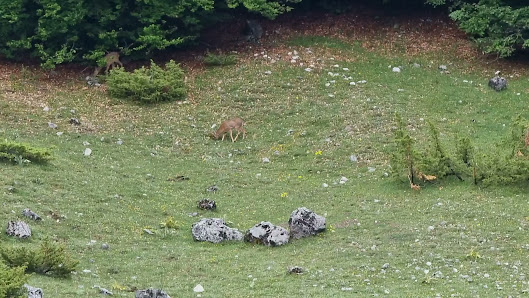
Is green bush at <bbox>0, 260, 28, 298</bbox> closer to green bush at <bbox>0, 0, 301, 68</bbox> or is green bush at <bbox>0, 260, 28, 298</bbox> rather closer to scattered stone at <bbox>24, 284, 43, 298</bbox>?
scattered stone at <bbox>24, 284, 43, 298</bbox>

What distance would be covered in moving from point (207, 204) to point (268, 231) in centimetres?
308

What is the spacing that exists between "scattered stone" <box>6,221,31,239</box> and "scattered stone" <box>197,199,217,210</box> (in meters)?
4.66

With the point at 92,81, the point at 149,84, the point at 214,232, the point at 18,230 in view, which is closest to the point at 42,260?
the point at 18,230

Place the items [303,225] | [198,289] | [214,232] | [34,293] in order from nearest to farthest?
[34,293] < [198,289] < [303,225] < [214,232]

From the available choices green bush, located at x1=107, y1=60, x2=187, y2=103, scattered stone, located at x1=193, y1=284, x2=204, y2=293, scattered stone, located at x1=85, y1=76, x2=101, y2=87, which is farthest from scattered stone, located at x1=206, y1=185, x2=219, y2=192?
scattered stone, located at x1=85, y1=76, x2=101, y2=87

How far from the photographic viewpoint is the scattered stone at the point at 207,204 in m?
20.4

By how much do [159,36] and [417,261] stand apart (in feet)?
52.3

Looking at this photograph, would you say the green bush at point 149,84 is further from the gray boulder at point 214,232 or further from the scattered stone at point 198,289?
the scattered stone at point 198,289

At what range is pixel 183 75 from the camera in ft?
94.0

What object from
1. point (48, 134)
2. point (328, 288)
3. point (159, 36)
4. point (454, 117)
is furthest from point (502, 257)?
point (159, 36)

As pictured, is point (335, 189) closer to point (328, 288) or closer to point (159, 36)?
point (328, 288)

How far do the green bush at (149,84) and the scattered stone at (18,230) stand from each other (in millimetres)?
10830

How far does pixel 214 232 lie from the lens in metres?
18.0

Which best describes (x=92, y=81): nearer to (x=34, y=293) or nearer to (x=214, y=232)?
(x=214, y=232)
